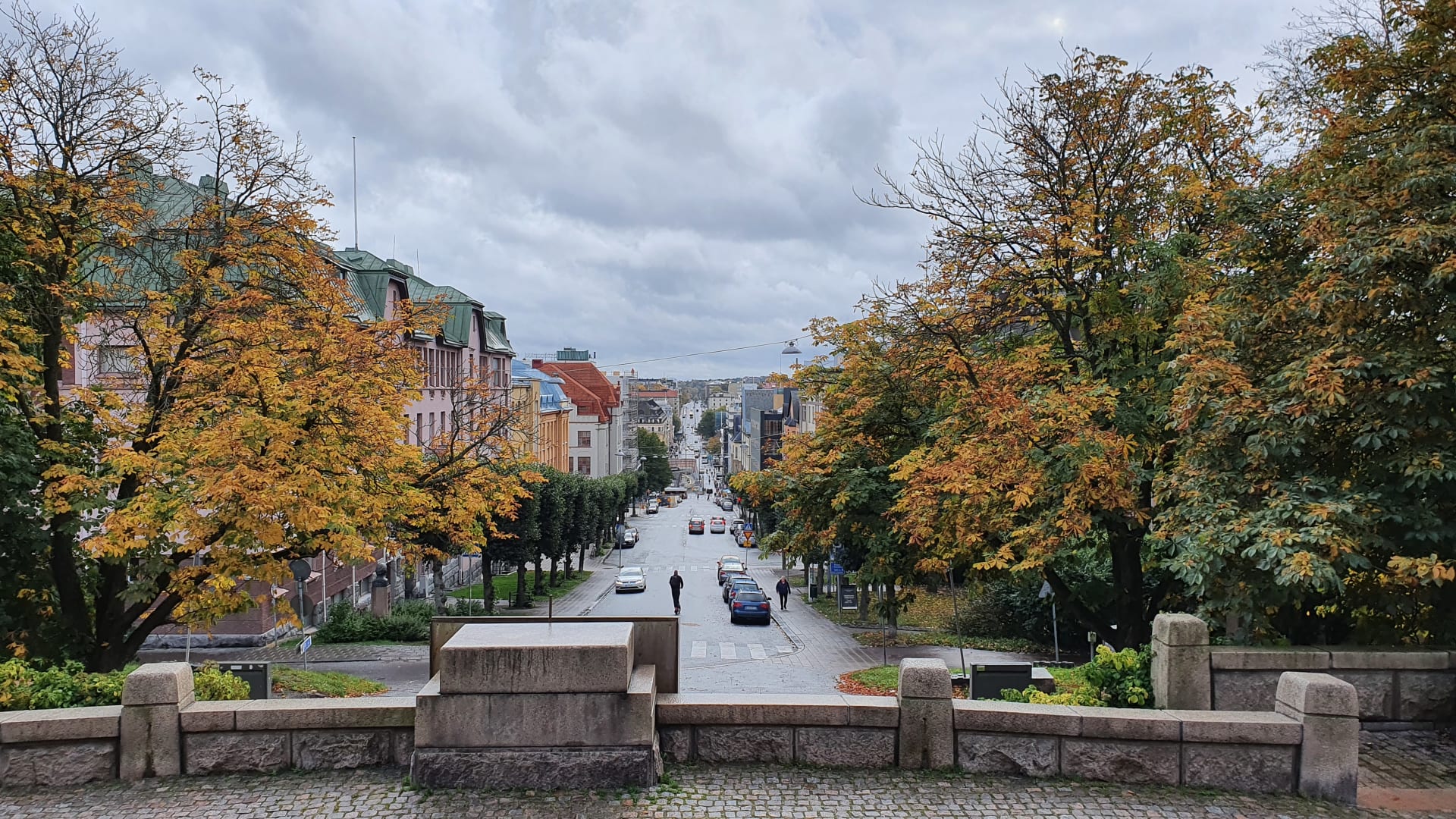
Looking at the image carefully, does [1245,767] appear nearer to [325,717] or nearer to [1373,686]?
[1373,686]

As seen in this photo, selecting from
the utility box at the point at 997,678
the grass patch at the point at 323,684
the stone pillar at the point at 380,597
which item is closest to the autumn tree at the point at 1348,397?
the utility box at the point at 997,678

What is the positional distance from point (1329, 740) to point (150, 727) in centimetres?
913

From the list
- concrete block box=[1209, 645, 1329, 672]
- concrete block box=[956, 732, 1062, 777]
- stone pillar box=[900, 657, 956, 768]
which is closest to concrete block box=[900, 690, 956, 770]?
stone pillar box=[900, 657, 956, 768]

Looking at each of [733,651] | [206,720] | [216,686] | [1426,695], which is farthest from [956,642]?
[206,720]

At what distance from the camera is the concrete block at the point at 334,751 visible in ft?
26.7

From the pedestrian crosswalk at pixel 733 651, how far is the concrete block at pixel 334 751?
21.0m

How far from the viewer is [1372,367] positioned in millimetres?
9250

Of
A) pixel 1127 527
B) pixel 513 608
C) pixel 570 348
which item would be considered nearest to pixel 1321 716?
pixel 1127 527

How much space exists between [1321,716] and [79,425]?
16.9 meters

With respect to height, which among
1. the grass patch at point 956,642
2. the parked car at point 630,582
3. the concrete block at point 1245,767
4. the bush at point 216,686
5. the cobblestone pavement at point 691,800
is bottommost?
the parked car at point 630,582

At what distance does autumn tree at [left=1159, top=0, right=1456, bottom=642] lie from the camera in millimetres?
8930

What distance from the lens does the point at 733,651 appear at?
31094 millimetres

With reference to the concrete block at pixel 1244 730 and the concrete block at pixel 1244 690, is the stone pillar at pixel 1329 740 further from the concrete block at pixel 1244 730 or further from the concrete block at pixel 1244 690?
the concrete block at pixel 1244 690

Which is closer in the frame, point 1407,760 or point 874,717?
point 874,717
